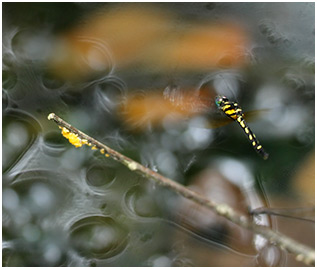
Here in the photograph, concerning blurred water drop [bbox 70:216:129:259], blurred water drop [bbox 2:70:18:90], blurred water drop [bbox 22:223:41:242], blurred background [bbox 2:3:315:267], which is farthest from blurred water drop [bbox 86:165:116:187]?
blurred water drop [bbox 2:70:18:90]

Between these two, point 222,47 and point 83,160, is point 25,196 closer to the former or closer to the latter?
point 83,160

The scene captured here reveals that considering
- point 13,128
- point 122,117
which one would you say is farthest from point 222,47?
point 13,128

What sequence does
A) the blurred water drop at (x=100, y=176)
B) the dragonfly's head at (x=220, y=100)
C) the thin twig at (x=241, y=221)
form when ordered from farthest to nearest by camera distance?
the dragonfly's head at (x=220, y=100) < the blurred water drop at (x=100, y=176) < the thin twig at (x=241, y=221)

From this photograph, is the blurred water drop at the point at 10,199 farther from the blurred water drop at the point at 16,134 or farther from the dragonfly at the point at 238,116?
the dragonfly at the point at 238,116

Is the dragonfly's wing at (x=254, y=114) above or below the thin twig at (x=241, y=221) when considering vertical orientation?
above

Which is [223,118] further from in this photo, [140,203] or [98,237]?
[98,237]

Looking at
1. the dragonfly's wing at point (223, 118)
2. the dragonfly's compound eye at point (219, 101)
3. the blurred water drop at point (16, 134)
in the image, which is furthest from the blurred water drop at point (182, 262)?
the blurred water drop at point (16, 134)
